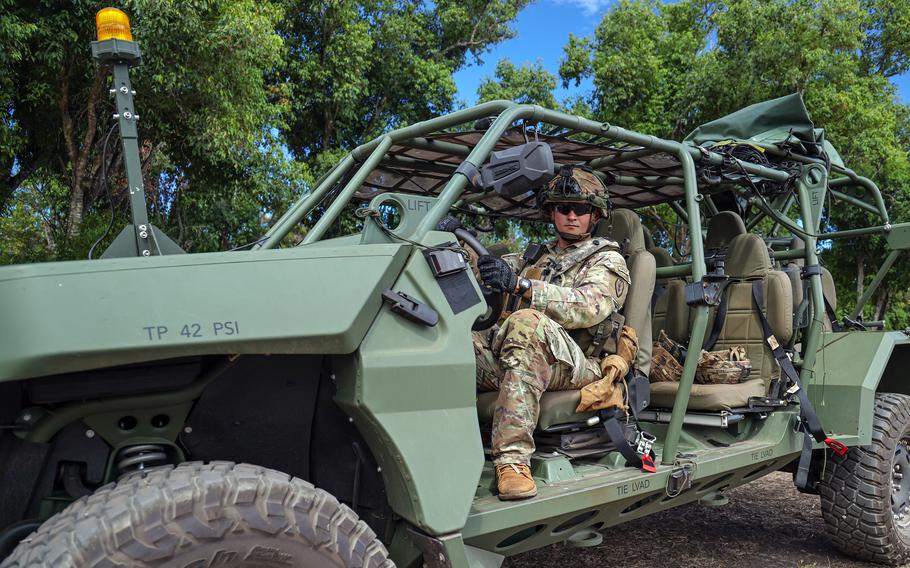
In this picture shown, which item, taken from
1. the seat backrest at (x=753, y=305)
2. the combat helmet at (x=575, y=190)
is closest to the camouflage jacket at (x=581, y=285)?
the combat helmet at (x=575, y=190)

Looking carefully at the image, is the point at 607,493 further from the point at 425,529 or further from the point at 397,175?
the point at 397,175

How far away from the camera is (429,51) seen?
17.5 metres

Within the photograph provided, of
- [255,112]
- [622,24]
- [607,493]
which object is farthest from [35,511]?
[622,24]

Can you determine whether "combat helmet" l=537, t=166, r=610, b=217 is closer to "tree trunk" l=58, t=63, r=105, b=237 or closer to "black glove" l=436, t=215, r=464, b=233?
"black glove" l=436, t=215, r=464, b=233

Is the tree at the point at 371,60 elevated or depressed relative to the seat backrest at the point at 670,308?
elevated

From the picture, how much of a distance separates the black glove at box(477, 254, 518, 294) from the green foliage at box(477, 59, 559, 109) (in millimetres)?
14509

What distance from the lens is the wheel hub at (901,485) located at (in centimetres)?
430

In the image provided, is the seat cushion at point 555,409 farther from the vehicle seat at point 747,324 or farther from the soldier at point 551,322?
the vehicle seat at point 747,324

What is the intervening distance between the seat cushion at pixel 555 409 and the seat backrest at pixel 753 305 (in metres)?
1.45

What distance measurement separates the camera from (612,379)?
3.28 m

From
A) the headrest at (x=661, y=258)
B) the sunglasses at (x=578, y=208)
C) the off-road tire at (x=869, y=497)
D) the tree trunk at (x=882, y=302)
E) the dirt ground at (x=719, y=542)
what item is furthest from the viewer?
the tree trunk at (x=882, y=302)

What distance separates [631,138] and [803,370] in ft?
6.06

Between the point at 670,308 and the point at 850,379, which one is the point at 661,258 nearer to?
the point at 670,308

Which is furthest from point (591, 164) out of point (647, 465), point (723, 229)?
point (647, 465)
